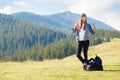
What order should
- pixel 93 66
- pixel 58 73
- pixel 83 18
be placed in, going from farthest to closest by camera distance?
pixel 83 18, pixel 93 66, pixel 58 73

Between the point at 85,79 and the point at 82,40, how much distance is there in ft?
15.4

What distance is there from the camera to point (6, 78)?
15.8 meters

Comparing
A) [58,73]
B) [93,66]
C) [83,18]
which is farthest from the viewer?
[83,18]

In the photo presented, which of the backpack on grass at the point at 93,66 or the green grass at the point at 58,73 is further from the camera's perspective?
the backpack on grass at the point at 93,66

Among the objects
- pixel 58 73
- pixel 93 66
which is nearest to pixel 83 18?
pixel 93 66

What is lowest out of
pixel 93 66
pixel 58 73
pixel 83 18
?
pixel 58 73

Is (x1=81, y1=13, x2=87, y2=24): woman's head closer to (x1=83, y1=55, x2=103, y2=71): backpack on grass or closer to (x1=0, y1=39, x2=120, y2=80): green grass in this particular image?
(x1=83, y1=55, x2=103, y2=71): backpack on grass

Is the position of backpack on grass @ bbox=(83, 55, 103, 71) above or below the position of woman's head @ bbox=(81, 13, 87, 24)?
below

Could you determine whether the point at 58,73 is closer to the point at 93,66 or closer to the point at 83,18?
the point at 93,66

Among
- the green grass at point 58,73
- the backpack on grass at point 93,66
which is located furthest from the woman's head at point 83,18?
the green grass at point 58,73

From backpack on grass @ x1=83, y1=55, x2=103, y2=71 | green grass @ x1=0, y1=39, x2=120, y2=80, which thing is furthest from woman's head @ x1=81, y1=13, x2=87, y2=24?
green grass @ x1=0, y1=39, x2=120, y2=80

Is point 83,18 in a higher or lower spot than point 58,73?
higher

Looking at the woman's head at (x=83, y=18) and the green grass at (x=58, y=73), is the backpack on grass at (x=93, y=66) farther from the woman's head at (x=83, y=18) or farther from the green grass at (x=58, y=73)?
the woman's head at (x=83, y=18)

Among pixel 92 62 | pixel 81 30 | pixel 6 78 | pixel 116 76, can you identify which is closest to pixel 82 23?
pixel 81 30
